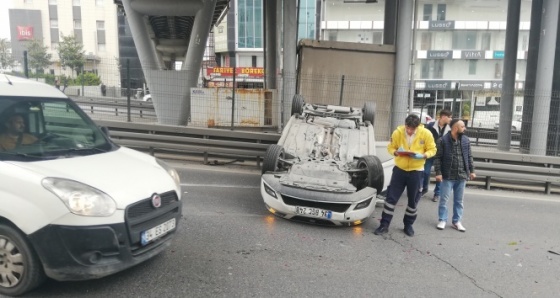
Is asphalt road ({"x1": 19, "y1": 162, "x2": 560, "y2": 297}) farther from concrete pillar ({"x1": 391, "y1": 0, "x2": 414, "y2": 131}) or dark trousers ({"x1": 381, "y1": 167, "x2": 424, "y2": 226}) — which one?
concrete pillar ({"x1": 391, "y1": 0, "x2": 414, "y2": 131})

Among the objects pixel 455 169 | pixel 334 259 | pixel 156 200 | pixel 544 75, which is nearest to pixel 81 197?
pixel 156 200

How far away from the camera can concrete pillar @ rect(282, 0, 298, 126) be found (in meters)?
11.7

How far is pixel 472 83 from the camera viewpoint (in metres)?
46.8

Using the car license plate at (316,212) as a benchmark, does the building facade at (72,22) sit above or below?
above

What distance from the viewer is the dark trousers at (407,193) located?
5625 mm

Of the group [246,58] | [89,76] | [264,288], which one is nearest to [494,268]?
[264,288]

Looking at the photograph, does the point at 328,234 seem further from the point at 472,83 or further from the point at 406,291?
the point at 472,83

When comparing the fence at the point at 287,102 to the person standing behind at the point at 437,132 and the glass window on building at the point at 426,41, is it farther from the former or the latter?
the glass window on building at the point at 426,41

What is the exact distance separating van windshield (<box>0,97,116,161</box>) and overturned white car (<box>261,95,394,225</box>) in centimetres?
243

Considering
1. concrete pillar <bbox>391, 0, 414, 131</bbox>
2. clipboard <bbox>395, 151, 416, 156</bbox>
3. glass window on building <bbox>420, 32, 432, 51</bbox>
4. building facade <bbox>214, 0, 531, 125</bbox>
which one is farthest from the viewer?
glass window on building <bbox>420, 32, 432, 51</bbox>

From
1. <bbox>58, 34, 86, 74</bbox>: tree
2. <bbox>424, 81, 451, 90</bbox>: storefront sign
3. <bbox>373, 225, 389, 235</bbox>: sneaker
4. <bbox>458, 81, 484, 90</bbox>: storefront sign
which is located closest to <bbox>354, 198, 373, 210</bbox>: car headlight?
<bbox>373, 225, 389, 235</bbox>: sneaker

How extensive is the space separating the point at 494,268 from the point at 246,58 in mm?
47924

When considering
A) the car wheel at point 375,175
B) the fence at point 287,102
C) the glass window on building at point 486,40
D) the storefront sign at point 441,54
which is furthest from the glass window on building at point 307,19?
the car wheel at point 375,175

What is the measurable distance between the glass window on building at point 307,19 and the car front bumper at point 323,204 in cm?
4455
